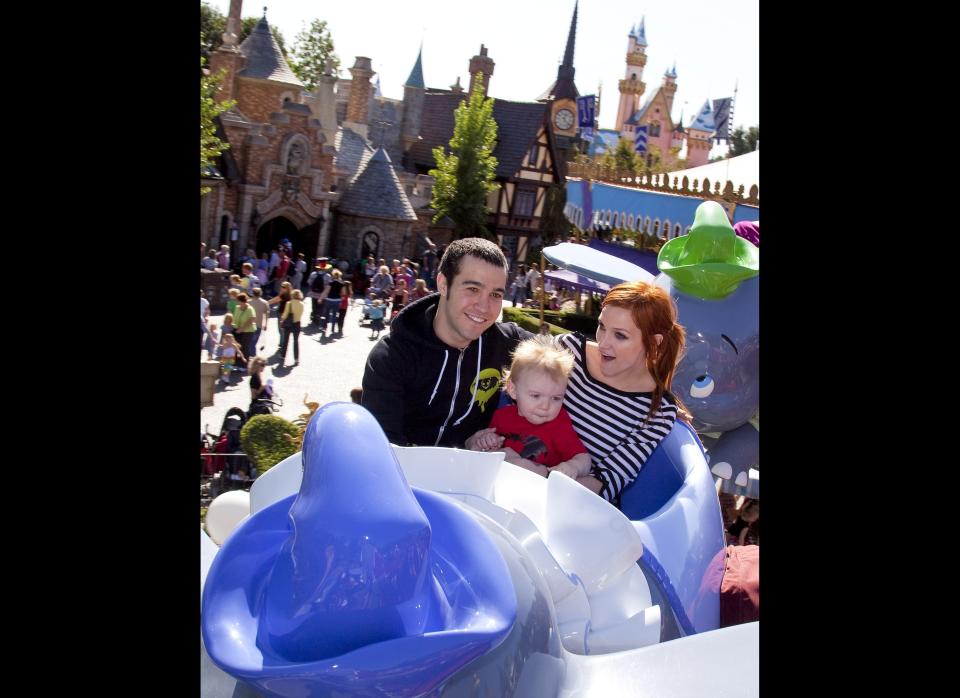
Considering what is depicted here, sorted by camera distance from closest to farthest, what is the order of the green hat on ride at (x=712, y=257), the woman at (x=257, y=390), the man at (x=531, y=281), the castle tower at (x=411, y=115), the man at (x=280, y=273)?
the green hat on ride at (x=712, y=257) < the woman at (x=257, y=390) < the man at (x=280, y=273) < the man at (x=531, y=281) < the castle tower at (x=411, y=115)

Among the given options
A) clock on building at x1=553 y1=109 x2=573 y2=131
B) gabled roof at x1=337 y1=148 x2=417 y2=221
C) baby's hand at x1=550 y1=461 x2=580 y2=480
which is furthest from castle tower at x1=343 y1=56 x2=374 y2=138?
baby's hand at x1=550 y1=461 x2=580 y2=480

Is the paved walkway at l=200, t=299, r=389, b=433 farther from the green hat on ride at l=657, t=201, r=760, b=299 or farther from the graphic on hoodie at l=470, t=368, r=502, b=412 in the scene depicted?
the graphic on hoodie at l=470, t=368, r=502, b=412

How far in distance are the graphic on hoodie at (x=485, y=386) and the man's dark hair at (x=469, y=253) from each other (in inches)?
11.6

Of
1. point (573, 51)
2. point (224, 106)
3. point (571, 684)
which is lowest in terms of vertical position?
point (571, 684)

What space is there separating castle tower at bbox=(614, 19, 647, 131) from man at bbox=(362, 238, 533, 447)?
71561 mm

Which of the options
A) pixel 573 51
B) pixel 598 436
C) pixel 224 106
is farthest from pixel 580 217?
pixel 573 51

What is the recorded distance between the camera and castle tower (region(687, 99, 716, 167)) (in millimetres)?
Result: 57156

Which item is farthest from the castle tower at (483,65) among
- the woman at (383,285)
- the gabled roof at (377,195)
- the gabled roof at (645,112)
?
the gabled roof at (645,112)

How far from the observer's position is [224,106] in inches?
460

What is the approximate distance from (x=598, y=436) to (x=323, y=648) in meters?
1.66

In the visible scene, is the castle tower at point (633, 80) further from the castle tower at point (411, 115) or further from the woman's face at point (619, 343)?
the woman's face at point (619, 343)

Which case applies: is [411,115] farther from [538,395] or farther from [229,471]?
[538,395]

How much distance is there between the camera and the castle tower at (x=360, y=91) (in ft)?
105
